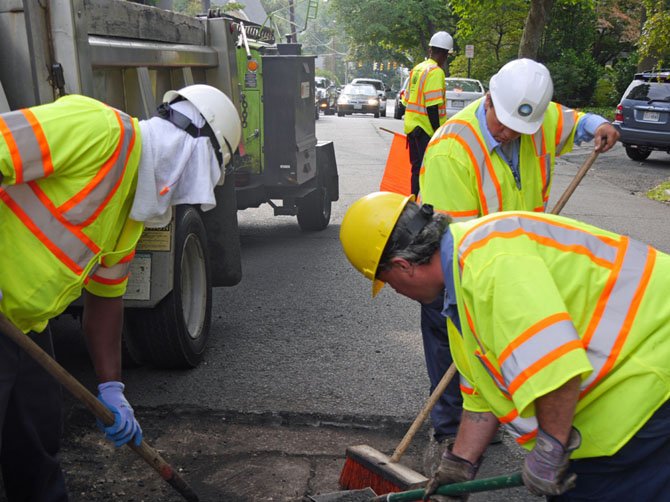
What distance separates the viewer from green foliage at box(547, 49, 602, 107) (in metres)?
30.3

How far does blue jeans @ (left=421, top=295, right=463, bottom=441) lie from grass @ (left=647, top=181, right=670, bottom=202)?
31.1 feet

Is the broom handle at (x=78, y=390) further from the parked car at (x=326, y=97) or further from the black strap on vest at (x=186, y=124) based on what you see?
the parked car at (x=326, y=97)

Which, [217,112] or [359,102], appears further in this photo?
[359,102]

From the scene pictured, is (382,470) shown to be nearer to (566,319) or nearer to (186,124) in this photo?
(186,124)

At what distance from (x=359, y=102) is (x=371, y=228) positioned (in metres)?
35.2

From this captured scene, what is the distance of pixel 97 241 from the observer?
265 centimetres

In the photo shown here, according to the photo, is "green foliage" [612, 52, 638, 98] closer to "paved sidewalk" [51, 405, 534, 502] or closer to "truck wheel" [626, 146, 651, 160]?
"truck wheel" [626, 146, 651, 160]

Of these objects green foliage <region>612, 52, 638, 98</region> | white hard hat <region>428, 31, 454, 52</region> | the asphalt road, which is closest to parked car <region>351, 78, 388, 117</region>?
green foliage <region>612, 52, 638, 98</region>

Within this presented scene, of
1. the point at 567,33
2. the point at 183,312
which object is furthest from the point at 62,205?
the point at 567,33

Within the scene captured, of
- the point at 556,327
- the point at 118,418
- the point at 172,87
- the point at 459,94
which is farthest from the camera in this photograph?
the point at 459,94

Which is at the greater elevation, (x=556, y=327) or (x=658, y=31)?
(x=556, y=327)

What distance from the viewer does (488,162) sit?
3.68 m

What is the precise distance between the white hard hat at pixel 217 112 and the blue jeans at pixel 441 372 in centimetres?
119

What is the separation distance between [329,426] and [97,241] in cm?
207
